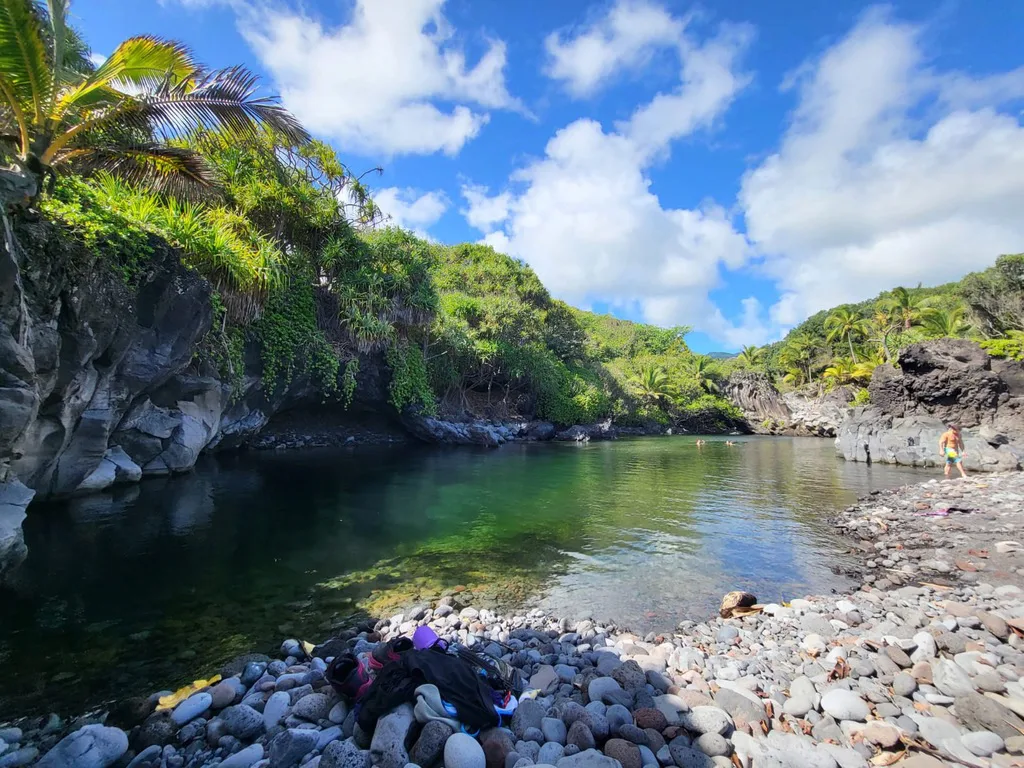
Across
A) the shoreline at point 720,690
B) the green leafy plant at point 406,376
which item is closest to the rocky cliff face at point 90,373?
the shoreline at point 720,690

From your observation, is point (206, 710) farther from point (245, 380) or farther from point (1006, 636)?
point (245, 380)

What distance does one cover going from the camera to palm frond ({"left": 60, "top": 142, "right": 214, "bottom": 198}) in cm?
997

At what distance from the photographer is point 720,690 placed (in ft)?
12.3

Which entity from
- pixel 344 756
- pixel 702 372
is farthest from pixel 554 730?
pixel 702 372

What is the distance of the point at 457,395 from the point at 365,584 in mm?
27124

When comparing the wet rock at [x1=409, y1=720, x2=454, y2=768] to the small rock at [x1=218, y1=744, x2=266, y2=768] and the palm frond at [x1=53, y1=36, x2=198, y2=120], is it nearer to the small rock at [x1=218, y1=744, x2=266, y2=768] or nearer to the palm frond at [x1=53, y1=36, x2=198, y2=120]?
the small rock at [x1=218, y1=744, x2=266, y2=768]

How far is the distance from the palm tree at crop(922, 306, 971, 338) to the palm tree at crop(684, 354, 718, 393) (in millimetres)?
18979

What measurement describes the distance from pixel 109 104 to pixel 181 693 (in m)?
10.3

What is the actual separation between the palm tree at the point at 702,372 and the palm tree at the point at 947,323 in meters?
19.0

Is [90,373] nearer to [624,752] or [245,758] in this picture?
[245,758]

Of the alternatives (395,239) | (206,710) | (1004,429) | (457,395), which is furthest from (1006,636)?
(457,395)

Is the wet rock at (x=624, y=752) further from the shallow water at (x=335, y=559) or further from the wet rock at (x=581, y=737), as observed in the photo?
→ the shallow water at (x=335, y=559)

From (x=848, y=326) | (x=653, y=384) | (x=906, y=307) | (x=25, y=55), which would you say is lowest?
(x=653, y=384)

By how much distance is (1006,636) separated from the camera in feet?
14.4
